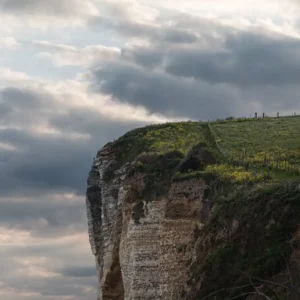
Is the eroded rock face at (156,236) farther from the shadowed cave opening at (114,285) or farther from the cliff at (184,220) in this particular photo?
the shadowed cave opening at (114,285)

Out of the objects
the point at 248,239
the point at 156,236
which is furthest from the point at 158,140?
the point at 248,239

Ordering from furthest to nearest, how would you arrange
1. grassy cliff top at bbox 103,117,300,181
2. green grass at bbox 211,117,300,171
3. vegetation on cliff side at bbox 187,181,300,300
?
green grass at bbox 211,117,300,171 < grassy cliff top at bbox 103,117,300,181 < vegetation on cliff side at bbox 187,181,300,300

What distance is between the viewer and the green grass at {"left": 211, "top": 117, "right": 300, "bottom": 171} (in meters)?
53.2

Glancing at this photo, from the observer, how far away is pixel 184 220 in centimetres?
4688

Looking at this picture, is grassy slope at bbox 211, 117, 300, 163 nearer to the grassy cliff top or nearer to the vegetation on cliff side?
the grassy cliff top

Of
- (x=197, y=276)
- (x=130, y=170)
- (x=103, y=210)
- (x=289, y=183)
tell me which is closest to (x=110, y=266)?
(x=103, y=210)

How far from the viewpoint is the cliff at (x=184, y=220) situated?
3506 cm

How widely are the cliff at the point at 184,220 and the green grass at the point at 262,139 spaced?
1678 mm

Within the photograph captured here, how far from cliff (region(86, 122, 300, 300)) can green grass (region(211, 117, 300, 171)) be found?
1678mm

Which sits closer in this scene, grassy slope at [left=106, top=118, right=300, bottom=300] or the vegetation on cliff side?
the vegetation on cliff side

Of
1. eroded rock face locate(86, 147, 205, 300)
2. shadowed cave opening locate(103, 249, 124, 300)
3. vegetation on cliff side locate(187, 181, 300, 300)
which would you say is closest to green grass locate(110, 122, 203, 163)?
eroded rock face locate(86, 147, 205, 300)

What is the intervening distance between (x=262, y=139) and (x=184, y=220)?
17706 millimetres

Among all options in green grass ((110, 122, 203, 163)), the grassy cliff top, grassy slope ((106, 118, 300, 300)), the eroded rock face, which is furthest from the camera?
green grass ((110, 122, 203, 163))

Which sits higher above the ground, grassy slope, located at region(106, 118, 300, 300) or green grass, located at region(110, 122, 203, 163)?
green grass, located at region(110, 122, 203, 163)
